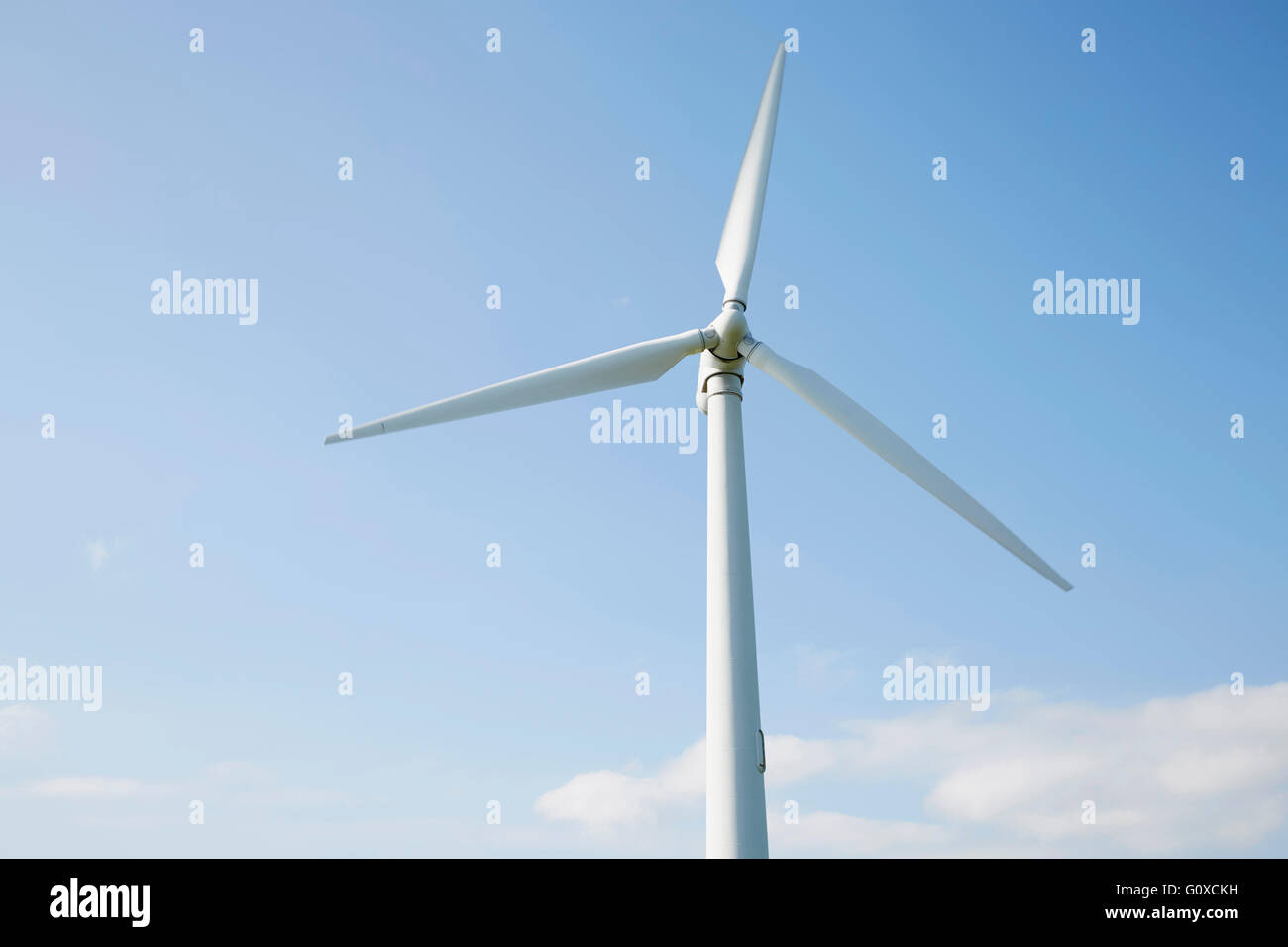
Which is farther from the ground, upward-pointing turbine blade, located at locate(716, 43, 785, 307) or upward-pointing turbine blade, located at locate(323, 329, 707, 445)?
upward-pointing turbine blade, located at locate(716, 43, 785, 307)

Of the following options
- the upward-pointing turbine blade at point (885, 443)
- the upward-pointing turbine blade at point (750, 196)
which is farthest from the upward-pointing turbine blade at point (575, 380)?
the upward-pointing turbine blade at point (750, 196)

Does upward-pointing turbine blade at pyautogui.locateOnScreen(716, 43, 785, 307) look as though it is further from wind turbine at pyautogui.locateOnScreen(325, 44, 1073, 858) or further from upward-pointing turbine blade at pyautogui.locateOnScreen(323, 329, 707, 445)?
upward-pointing turbine blade at pyautogui.locateOnScreen(323, 329, 707, 445)

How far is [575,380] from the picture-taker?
2434 centimetres

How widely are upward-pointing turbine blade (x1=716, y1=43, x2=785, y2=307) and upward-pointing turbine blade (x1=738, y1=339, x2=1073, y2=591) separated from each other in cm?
267

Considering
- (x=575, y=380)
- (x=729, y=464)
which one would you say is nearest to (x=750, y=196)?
(x=575, y=380)

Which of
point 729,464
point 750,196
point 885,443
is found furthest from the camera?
point 750,196

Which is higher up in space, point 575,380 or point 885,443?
point 575,380

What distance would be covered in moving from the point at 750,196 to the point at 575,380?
7916 millimetres

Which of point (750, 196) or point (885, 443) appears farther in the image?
point (750, 196)

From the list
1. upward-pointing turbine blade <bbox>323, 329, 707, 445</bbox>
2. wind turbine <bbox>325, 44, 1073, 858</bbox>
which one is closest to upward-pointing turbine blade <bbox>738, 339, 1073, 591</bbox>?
wind turbine <bbox>325, 44, 1073, 858</bbox>

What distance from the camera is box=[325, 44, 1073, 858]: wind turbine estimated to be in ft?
66.8

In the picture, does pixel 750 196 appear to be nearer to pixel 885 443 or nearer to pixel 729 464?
pixel 885 443
